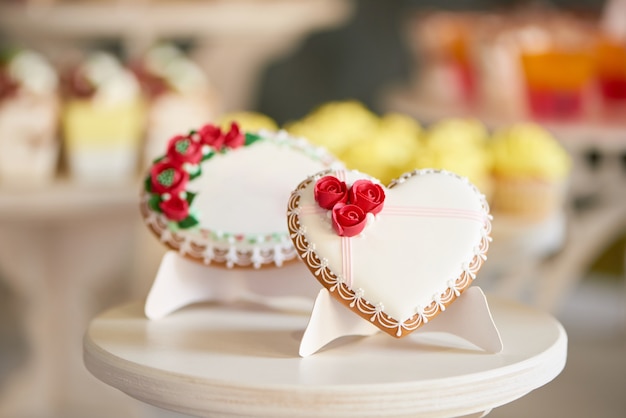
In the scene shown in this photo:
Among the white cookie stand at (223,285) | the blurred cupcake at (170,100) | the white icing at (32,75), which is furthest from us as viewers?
the blurred cupcake at (170,100)

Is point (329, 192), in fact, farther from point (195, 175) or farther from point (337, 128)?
point (337, 128)

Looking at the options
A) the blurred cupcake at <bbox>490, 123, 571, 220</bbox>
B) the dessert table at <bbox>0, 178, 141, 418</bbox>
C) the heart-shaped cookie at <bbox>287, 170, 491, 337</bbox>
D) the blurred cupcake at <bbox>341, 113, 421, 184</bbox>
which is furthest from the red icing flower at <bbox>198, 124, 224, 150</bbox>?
the dessert table at <bbox>0, 178, 141, 418</bbox>

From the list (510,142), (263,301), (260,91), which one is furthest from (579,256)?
(260,91)

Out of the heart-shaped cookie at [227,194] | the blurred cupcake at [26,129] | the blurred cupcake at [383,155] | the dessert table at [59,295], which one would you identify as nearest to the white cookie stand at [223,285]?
the heart-shaped cookie at [227,194]

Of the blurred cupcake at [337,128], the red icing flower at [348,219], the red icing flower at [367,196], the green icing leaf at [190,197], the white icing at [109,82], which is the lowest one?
the blurred cupcake at [337,128]

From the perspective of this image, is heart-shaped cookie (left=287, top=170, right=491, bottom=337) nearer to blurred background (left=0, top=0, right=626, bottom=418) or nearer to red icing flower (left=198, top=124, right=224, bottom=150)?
red icing flower (left=198, top=124, right=224, bottom=150)

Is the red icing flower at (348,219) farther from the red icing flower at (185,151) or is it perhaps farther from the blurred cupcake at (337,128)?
the blurred cupcake at (337,128)

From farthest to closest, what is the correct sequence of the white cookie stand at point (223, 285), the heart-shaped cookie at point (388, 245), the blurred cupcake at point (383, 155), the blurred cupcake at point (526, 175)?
the blurred cupcake at point (526, 175)
the blurred cupcake at point (383, 155)
the white cookie stand at point (223, 285)
the heart-shaped cookie at point (388, 245)
